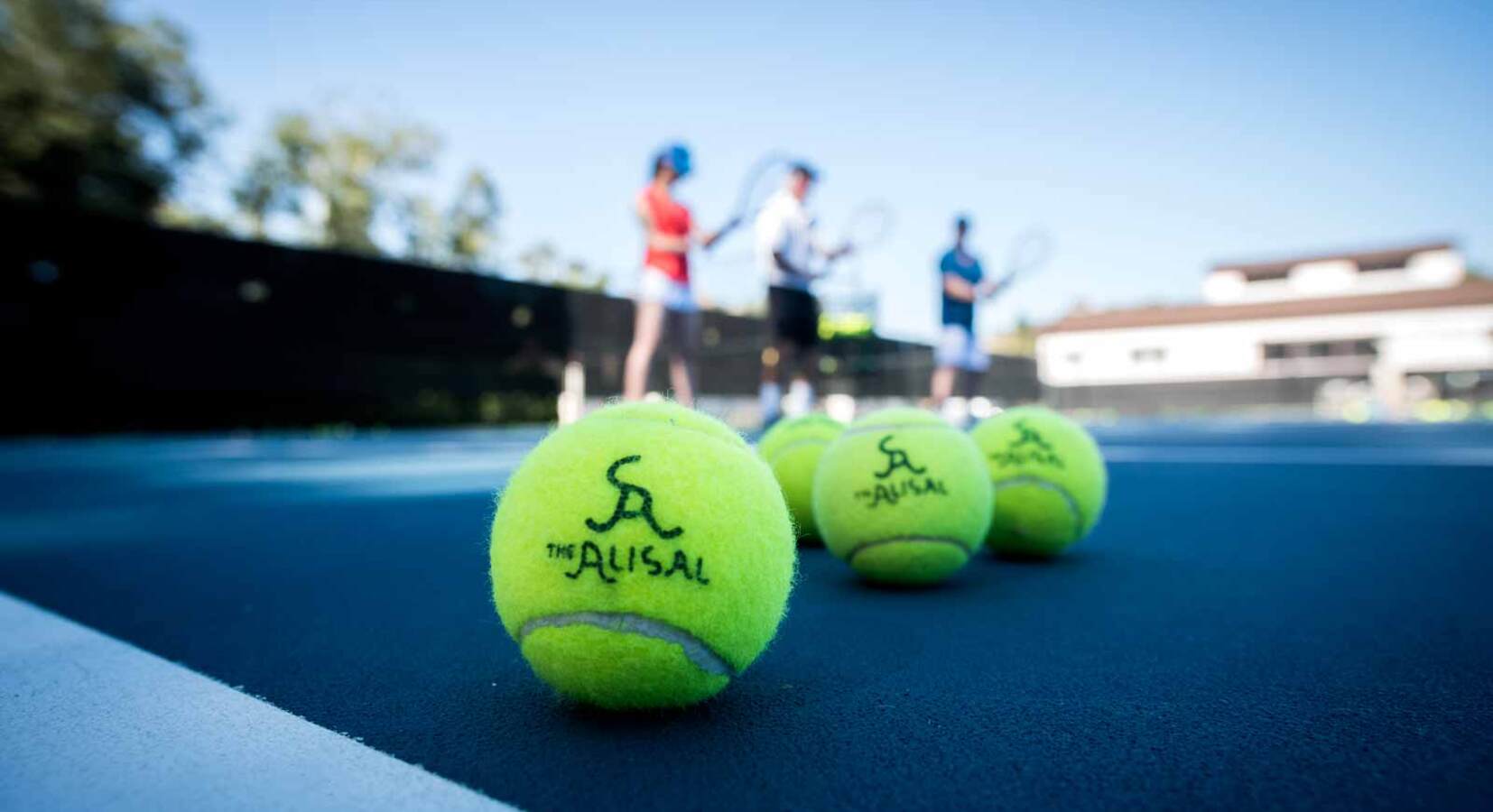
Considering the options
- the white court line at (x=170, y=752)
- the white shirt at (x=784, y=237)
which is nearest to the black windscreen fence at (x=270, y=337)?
the white shirt at (x=784, y=237)

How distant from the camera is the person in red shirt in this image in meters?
4.75

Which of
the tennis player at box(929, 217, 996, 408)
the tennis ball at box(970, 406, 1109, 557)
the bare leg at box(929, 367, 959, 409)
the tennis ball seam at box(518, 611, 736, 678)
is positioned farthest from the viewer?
the bare leg at box(929, 367, 959, 409)

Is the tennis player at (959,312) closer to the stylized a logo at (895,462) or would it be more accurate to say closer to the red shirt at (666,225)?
the red shirt at (666,225)

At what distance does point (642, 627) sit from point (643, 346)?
3579 mm

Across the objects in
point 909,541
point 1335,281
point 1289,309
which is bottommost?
point 909,541

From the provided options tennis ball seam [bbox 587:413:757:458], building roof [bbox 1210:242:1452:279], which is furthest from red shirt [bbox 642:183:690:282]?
building roof [bbox 1210:242:1452:279]

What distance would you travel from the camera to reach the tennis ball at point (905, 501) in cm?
221

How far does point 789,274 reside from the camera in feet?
18.7

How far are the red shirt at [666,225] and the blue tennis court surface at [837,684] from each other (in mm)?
2175

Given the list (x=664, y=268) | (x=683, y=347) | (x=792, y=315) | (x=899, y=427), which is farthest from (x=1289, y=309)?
(x=899, y=427)

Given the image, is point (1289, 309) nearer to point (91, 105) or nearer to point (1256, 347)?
point (1256, 347)

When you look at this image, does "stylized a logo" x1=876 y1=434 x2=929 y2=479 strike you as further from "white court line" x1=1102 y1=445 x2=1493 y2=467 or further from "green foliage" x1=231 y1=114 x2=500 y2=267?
"green foliage" x1=231 y1=114 x2=500 y2=267

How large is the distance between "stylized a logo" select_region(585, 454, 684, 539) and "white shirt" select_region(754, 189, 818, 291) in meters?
4.45

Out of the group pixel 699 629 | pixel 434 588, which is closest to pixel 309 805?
pixel 699 629
